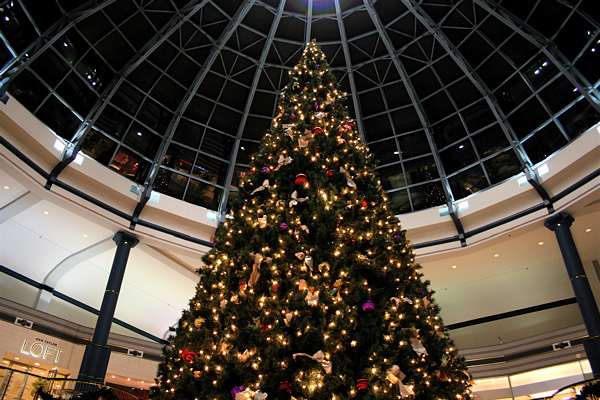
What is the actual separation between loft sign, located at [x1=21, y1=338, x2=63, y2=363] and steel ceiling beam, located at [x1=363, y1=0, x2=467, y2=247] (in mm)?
16065

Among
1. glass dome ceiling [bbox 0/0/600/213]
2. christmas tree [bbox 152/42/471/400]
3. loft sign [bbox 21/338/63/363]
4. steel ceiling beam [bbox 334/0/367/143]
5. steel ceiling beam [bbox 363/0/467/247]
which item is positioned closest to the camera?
christmas tree [bbox 152/42/471/400]

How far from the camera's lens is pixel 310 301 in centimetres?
489

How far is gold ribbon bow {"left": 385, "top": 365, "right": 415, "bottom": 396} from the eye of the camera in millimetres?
4478

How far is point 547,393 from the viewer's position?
16.9 meters

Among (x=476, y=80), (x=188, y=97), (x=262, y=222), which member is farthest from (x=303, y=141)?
(x=476, y=80)

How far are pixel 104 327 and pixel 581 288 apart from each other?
49.9 ft

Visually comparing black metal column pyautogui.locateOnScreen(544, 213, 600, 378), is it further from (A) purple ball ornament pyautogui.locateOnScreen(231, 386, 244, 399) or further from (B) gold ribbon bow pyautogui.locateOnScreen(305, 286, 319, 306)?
(A) purple ball ornament pyautogui.locateOnScreen(231, 386, 244, 399)

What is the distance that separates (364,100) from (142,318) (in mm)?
15791

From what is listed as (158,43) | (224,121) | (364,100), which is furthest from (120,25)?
(364,100)

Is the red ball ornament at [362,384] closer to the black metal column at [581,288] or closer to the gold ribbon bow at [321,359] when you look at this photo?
the gold ribbon bow at [321,359]

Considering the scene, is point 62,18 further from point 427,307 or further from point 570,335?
point 570,335

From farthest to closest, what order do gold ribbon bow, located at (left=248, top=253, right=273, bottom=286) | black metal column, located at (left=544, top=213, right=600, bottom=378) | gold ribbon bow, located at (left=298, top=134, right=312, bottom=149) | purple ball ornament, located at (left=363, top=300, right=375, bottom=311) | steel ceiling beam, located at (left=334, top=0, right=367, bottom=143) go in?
steel ceiling beam, located at (left=334, top=0, right=367, bottom=143) < black metal column, located at (left=544, top=213, right=600, bottom=378) < gold ribbon bow, located at (left=298, top=134, right=312, bottom=149) < gold ribbon bow, located at (left=248, top=253, right=273, bottom=286) < purple ball ornament, located at (left=363, top=300, right=375, bottom=311)

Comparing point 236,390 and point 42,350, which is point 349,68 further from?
point 42,350

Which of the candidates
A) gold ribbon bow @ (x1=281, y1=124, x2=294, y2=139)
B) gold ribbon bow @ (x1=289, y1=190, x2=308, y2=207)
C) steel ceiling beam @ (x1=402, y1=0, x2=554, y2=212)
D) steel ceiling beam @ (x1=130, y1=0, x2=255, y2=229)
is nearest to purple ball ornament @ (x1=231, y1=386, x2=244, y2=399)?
gold ribbon bow @ (x1=289, y1=190, x2=308, y2=207)
